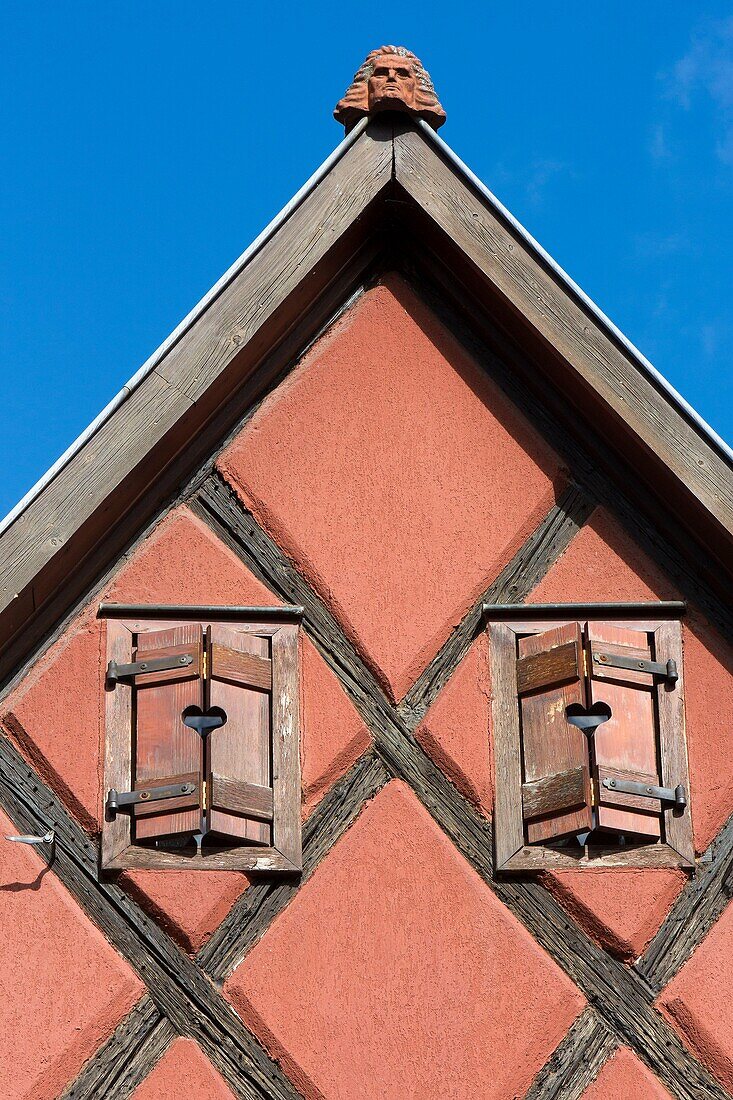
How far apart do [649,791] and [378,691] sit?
2.88ft

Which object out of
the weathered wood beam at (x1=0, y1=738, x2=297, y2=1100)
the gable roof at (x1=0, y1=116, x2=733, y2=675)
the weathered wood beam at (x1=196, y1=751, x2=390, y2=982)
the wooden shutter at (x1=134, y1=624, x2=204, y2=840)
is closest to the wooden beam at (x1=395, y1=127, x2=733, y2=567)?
the gable roof at (x1=0, y1=116, x2=733, y2=675)

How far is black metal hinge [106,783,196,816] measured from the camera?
15.4ft

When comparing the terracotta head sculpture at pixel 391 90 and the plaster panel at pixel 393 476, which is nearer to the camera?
the plaster panel at pixel 393 476

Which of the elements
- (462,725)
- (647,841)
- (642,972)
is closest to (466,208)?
(462,725)

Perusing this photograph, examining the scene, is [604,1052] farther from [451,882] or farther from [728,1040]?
[451,882]

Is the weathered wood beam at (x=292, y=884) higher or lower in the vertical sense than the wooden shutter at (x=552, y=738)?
lower

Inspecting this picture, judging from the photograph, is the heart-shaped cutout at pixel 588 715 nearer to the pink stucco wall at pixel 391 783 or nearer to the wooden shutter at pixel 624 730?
the wooden shutter at pixel 624 730

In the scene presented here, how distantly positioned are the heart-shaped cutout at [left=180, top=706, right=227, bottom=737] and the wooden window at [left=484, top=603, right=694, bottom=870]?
850mm

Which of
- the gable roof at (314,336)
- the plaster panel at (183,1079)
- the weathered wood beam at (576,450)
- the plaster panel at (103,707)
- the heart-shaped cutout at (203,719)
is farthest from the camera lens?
the weathered wood beam at (576,450)

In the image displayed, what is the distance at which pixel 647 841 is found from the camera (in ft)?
15.7

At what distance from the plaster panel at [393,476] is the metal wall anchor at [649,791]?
70 centimetres

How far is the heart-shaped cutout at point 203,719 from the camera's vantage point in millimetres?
4832

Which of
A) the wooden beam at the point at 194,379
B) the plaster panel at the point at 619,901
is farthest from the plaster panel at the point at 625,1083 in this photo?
the wooden beam at the point at 194,379

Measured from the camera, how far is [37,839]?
15.3 feet
